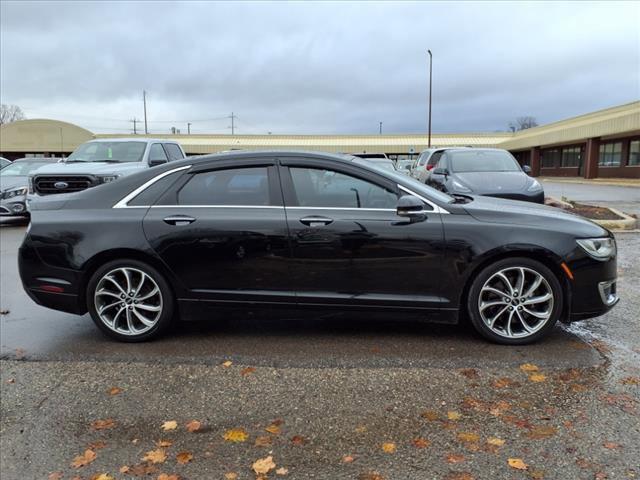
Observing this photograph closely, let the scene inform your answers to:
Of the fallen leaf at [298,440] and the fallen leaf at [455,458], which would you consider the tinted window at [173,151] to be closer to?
the fallen leaf at [298,440]

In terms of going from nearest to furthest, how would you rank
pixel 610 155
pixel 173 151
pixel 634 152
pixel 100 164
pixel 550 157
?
pixel 100 164 < pixel 173 151 < pixel 634 152 < pixel 610 155 < pixel 550 157

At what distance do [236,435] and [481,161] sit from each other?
961 cm

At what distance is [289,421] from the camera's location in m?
3.12

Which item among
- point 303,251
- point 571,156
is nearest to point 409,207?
point 303,251

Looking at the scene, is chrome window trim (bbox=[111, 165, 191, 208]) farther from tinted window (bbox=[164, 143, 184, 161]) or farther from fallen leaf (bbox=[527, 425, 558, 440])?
tinted window (bbox=[164, 143, 184, 161])

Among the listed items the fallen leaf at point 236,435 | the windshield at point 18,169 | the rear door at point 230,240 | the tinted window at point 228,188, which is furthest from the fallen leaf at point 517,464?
the windshield at point 18,169

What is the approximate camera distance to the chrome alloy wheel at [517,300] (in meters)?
4.10

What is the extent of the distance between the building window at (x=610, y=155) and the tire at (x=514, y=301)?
1313 inches

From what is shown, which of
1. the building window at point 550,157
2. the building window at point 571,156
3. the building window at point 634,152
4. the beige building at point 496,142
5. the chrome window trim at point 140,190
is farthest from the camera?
the building window at point 550,157

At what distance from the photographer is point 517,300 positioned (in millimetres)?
4113

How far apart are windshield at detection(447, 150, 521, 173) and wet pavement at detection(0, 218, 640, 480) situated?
21.4ft

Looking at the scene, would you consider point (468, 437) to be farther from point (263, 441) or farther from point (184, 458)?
point (184, 458)

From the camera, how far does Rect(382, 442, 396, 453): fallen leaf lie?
2.78 m

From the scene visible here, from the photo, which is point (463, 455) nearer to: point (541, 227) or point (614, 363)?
point (614, 363)
